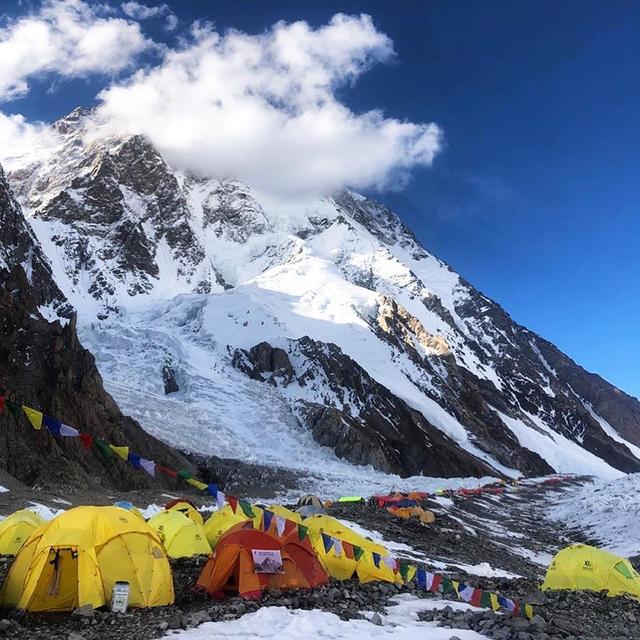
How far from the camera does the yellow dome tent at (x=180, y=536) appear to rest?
49.1 ft

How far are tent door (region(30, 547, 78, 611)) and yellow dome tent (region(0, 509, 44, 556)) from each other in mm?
3878

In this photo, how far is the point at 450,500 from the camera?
3975cm

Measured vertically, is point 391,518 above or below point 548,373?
below

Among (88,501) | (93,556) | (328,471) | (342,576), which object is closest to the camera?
(93,556)

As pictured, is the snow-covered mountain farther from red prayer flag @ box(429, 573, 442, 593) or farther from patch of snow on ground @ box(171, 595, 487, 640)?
patch of snow on ground @ box(171, 595, 487, 640)

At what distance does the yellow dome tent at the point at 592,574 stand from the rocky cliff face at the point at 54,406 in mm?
19067

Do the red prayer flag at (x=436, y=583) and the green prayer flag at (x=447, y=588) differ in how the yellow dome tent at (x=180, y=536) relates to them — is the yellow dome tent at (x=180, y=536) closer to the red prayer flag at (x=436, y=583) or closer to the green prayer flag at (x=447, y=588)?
the red prayer flag at (x=436, y=583)

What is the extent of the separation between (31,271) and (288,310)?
3579cm

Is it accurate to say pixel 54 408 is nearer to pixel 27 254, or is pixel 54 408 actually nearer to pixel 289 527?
pixel 289 527

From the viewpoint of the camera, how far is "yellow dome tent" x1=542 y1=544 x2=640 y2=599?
15.6 meters

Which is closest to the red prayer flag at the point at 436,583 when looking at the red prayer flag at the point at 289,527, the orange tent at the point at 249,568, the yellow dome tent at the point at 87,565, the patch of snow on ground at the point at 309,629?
the orange tent at the point at 249,568

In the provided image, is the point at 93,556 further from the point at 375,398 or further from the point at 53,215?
the point at 53,215

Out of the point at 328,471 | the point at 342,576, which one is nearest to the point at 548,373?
the point at 328,471

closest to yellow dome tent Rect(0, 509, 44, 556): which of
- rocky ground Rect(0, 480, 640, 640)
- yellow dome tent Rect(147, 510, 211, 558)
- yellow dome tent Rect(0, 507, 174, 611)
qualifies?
rocky ground Rect(0, 480, 640, 640)
